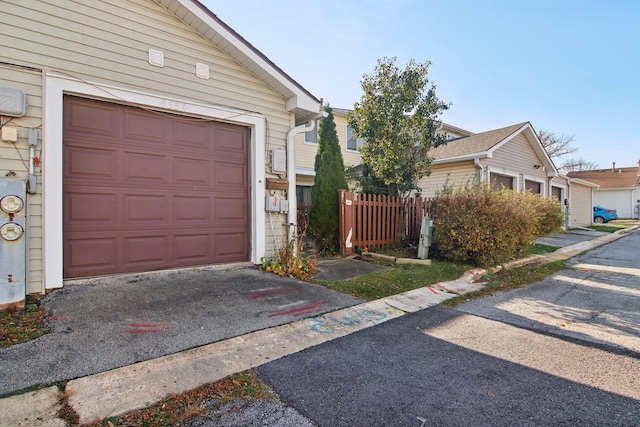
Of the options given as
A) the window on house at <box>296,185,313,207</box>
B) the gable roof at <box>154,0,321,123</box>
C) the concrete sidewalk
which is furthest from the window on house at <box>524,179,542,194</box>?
the concrete sidewalk

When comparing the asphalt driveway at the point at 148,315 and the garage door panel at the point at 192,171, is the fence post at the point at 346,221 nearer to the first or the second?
the asphalt driveway at the point at 148,315

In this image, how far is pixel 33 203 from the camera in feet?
13.1

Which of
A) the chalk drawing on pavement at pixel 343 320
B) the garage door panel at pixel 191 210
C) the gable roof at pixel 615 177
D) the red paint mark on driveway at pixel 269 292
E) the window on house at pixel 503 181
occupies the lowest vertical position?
the chalk drawing on pavement at pixel 343 320

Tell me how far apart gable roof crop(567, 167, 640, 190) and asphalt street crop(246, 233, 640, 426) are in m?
36.3

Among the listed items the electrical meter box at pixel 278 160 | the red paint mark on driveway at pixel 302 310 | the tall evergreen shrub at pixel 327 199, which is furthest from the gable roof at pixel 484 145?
the red paint mark on driveway at pixel 302 310

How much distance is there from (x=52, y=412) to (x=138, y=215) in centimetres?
329

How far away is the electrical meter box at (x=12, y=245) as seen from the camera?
3572mm

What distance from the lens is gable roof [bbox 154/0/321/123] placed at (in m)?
5.11

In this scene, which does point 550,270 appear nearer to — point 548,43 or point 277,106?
point 277,106

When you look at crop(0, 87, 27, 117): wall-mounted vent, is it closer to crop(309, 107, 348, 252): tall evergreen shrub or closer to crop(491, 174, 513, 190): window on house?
crop(309, 107, 348, 252): tall evergreen shrub

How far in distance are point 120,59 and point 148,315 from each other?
366cm

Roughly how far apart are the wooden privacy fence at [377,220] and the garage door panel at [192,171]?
3.17 meters

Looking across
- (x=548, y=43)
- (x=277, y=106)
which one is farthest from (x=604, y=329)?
(x=548, y=43)

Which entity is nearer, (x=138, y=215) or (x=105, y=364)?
(x=105, y=364)
